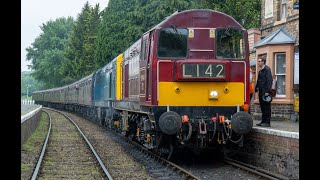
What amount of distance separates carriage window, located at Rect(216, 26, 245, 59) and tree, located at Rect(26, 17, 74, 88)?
7438 centimetres

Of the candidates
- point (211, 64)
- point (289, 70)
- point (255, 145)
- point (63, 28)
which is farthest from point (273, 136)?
point (63, 28)

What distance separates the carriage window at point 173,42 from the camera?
11.2m

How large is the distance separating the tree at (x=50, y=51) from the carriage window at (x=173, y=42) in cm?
7427

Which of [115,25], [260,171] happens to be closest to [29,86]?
[115,25]

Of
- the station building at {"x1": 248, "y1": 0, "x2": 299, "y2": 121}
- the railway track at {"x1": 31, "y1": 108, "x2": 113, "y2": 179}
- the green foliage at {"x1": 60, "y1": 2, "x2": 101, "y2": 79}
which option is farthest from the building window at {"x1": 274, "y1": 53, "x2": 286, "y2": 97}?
the green foliage at {"x1": 60, "y1": 2, "x2": 101, "y2": 79}

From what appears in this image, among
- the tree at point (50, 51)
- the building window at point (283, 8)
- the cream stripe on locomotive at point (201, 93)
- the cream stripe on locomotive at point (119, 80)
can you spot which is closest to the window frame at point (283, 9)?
the building window at point (283, 8)

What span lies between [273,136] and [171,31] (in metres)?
3.13

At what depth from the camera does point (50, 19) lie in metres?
102

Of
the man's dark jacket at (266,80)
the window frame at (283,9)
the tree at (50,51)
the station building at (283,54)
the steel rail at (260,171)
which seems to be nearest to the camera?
the steel rail at (260,171)

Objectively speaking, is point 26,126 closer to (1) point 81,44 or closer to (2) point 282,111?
(2) point 282,111

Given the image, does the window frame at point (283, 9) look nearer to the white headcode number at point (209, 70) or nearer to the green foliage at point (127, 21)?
the white headcode number at point (209, 70)

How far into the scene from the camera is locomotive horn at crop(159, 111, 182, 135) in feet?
34.9

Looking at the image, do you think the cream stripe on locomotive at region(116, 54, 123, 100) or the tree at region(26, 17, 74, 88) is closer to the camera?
the cream stripe on locomotive at region(116, 54, 123, 100)

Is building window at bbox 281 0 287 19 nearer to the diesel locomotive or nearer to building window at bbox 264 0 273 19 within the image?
building window at bbox 264 0 273 19
